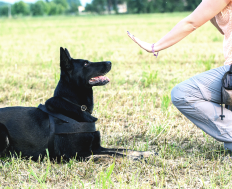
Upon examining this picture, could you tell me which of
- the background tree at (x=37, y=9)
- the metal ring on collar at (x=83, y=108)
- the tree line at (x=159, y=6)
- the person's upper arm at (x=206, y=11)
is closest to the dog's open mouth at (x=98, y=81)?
the metal ring on collar at (x=83, y=108)

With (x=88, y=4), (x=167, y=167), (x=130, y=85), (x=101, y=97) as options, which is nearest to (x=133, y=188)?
(x=167, y=167)

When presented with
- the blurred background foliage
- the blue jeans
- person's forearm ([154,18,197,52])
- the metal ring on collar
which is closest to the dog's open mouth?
the metal ring on collar

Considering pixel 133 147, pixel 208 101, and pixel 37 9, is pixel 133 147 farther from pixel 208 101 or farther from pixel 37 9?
pixel 37 9

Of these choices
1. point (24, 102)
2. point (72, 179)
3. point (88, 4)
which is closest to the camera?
point (72, 179)

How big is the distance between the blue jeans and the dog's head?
87cm

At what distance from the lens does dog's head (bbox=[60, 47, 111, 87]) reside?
125 inches

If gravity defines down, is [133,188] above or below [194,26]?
below

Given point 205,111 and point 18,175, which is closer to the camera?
point 18,175

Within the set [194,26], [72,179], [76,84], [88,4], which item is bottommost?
[72,179]

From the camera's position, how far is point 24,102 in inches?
201

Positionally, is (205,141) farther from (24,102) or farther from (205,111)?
(24,102)

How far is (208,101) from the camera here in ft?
10.2

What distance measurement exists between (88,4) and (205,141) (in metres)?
123

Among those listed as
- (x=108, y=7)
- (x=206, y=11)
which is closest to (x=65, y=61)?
(x=206, y=11)
